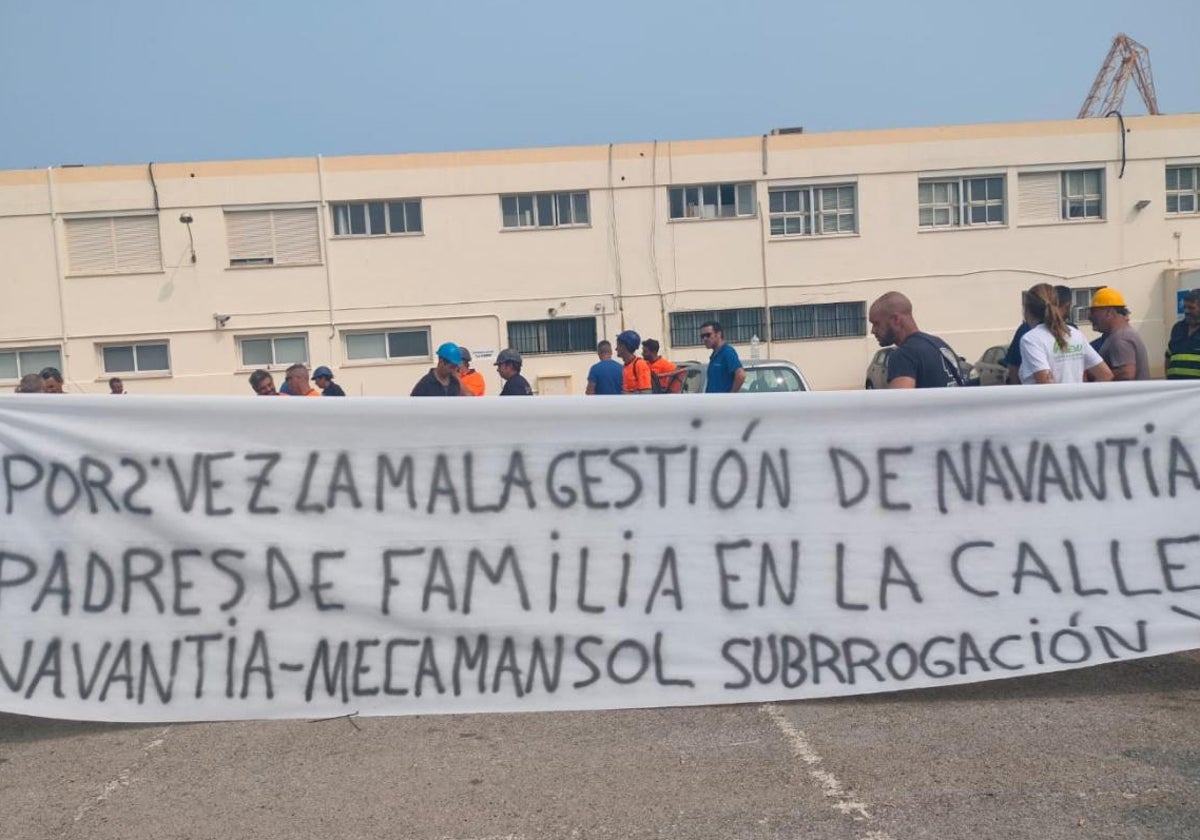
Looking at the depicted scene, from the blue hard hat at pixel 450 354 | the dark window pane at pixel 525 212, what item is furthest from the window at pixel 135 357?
the blue hard hat at pixel 450 354

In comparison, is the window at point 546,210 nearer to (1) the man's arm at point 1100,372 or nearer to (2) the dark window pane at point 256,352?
(2) the dark window pane at point 256,352

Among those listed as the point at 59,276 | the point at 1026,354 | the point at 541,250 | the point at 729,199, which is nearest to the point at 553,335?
the point at 541,250

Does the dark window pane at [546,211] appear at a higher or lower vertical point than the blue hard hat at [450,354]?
higher

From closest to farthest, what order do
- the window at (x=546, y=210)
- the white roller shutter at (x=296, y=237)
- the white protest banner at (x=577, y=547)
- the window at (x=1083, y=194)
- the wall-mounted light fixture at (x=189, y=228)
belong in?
the white protest banner at (x=577, y=547) < the wall-mounted light fixture at (x=189, y=228) < the white roller shutter at (x=296, y=237) < the window at (x=546, y=210) < the window at (x=1083, y=194)

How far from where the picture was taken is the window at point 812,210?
29.4m

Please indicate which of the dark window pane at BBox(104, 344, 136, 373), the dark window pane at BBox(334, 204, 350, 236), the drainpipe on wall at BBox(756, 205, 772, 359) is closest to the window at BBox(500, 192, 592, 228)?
the dark window pane at BBox(334, 204, 350, 236)

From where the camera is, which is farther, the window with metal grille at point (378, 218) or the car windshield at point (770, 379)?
the window with metal grille at point (378, 218)

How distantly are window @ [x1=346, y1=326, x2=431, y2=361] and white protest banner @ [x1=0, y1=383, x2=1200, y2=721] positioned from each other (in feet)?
80.4

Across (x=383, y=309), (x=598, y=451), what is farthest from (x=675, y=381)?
(x=383, y=309)

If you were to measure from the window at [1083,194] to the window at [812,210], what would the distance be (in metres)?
5.84

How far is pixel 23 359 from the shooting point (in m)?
28.8

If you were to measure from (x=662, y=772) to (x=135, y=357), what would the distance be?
90.6 feet

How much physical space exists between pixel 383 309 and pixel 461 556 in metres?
24.9

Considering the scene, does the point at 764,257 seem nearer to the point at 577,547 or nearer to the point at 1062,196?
the point at 1062,196
